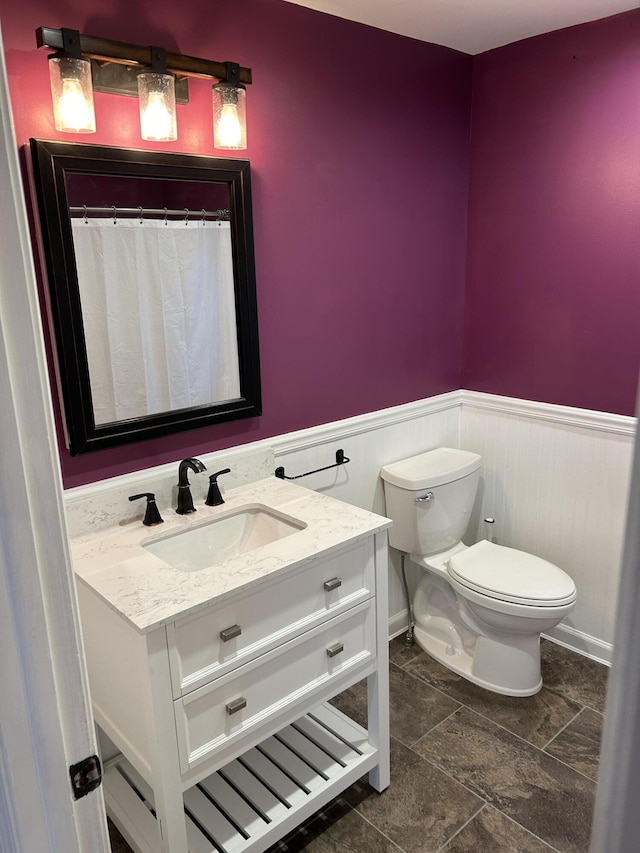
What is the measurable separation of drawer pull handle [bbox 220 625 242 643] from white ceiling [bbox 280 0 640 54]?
6.09ft

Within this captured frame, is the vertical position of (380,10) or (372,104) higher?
(380,10)

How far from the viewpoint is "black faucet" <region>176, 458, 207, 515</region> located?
1.89m

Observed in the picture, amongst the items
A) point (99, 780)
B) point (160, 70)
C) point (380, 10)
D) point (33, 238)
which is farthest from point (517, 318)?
point (99, 780)

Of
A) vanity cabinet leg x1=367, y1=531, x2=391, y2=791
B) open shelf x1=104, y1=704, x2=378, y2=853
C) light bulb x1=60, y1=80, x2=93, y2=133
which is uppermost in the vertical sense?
light bulb x1=60, y1=80, x2=93, y2=133

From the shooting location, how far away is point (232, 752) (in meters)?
1.62

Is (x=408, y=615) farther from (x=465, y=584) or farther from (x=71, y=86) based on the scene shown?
(x=71, y=86)

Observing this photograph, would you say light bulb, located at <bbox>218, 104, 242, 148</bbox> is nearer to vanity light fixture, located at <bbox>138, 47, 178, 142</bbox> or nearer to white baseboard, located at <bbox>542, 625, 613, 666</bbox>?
vanity light fixture, located at <bbox>138, 47, 178, 142</bbox>

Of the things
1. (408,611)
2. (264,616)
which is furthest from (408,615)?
(264,616)

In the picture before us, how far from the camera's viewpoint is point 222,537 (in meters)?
1.96

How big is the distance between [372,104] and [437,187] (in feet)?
1.52

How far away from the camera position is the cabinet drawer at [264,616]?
1.49m

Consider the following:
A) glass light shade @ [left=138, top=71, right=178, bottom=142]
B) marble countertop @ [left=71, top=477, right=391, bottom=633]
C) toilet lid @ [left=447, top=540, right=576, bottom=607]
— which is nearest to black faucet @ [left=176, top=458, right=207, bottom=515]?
marble countertop @ [left=71, top=477, right=391, bottom=633]

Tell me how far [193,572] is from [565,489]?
5.46ft

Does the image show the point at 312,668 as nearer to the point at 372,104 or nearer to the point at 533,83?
the point at 372,104
